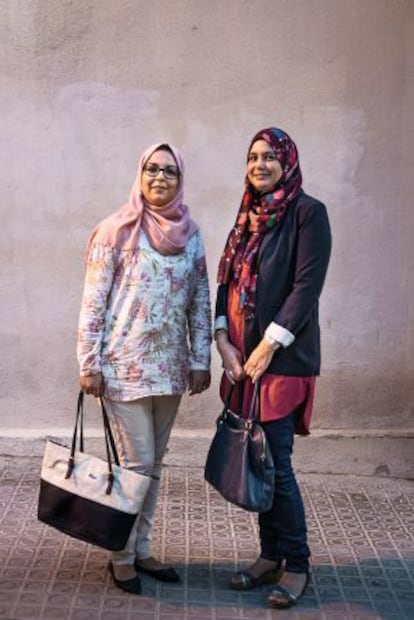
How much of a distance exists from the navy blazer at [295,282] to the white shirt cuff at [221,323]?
0.16 m

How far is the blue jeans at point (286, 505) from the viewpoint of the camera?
3336mm

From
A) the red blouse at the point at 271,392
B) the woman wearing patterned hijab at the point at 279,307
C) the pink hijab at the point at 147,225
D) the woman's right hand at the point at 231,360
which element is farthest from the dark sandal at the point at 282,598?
the pink hijab at the point at 147,225

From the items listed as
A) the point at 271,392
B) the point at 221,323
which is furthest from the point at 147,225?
the point at 271,392

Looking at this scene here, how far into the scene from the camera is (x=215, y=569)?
12.2 feet

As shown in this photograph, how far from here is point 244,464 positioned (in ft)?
10.7

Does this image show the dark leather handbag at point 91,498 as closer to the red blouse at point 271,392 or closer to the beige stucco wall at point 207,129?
the red blouse at point 271,392

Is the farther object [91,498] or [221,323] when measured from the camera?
[221,323]

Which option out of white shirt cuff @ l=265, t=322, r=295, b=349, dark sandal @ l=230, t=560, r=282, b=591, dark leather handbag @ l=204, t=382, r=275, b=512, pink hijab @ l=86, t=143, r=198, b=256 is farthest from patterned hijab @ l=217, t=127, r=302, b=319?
dark sandal @ l=230, t=560, r=282, b=591

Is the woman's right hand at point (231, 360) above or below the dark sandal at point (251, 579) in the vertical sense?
above

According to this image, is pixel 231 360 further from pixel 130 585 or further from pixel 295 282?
pixel 130 585

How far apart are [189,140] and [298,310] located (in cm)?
187

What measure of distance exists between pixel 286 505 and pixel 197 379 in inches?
25.0

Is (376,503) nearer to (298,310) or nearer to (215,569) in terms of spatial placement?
(215,569)

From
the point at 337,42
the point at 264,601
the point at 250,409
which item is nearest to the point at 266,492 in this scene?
the point at 250,409
